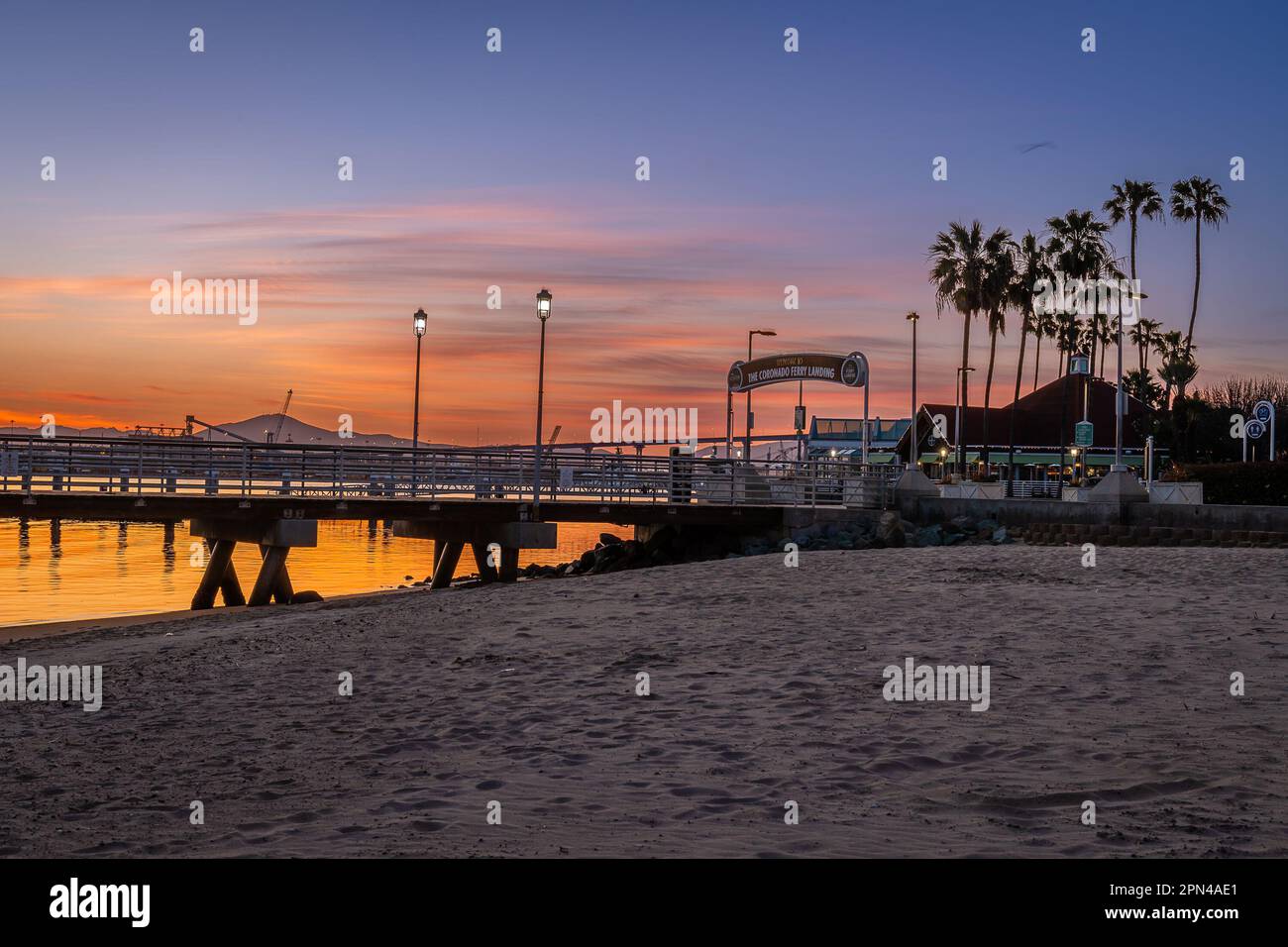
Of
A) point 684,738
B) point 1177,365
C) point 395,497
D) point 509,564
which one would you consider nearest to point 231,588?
point 395,497

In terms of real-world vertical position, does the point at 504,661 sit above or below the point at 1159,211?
below

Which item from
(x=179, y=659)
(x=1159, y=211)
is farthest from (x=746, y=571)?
(x=1159, y=211)

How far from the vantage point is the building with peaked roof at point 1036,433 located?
84000 millimetres

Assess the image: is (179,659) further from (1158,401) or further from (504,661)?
(1158,401)

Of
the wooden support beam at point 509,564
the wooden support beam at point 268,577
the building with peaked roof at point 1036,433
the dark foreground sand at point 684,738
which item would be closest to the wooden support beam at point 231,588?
the wooden support beam at point 268,577

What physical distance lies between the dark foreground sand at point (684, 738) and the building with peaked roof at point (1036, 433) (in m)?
72.0

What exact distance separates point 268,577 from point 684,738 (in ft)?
67.7

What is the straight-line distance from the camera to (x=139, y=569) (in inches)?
1597

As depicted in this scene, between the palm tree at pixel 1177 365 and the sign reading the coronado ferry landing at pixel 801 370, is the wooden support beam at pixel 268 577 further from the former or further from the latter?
the palm tree at pixel 1177 365

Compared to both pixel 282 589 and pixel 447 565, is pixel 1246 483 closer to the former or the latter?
pixel 447 565

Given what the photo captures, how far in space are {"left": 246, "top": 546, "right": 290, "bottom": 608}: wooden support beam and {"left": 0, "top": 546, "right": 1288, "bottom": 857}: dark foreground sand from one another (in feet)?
35.9
